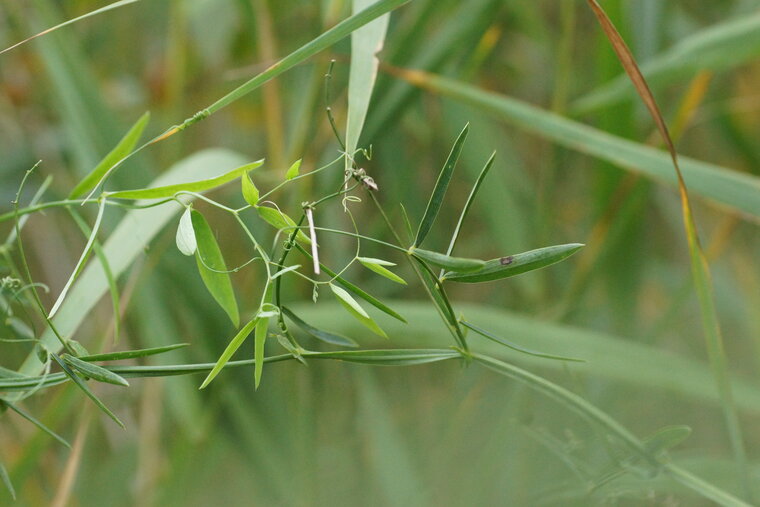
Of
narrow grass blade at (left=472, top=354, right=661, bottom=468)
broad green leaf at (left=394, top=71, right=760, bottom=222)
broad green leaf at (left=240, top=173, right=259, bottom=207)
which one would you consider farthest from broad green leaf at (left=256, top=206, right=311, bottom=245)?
broad green leaf at (left=394, top=71, right=760, bottom=222)

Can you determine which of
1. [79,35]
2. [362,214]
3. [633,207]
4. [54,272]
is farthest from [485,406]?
[79,35]

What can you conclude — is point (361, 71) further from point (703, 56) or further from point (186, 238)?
point (703, 56)

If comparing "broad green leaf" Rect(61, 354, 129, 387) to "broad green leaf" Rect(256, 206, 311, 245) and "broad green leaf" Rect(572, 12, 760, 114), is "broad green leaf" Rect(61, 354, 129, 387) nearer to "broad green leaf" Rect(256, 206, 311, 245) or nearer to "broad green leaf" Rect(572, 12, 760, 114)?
"broad green leaf" Rect(256, 206, 311, 245)

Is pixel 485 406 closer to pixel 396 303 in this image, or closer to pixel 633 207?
pixel 396 303

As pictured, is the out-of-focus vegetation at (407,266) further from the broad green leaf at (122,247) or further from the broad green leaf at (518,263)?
the broad green leaf at (518,263)

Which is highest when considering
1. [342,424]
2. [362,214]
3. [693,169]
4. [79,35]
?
[79,35]

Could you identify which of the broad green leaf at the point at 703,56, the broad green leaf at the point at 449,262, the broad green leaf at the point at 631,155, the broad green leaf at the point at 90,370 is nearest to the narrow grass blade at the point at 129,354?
the broad green leaf at the point at 90,370
